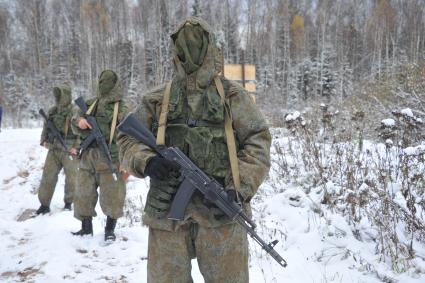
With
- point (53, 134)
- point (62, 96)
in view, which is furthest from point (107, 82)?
point (53, 134)

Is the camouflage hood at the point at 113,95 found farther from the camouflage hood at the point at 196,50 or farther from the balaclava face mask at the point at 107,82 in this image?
the camouflage hood at the point at 196,50

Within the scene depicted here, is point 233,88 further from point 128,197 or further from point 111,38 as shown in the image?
point 111,38

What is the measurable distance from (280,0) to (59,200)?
2963 cm

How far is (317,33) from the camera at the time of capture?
33.1 meters

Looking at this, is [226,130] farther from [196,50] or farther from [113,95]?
[113,95]

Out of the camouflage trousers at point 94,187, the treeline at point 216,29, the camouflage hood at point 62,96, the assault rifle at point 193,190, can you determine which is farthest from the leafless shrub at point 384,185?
the treeline at point 216,29

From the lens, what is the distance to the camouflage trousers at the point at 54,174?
6.56 metres

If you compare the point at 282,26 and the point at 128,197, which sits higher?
the point at 282,26

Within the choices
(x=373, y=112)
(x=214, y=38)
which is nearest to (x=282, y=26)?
(x=373, y=112)

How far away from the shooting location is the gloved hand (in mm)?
2188

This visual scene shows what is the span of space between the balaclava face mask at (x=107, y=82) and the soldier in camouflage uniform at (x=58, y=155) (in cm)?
185

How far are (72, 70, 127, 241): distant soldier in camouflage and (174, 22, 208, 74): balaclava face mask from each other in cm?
275

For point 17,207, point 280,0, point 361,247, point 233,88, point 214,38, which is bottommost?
point 17,207

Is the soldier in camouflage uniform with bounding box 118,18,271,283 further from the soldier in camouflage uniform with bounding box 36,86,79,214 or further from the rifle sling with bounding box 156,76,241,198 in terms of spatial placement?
the soldier in camouflage uniform with bounding box 36,86,79,214
